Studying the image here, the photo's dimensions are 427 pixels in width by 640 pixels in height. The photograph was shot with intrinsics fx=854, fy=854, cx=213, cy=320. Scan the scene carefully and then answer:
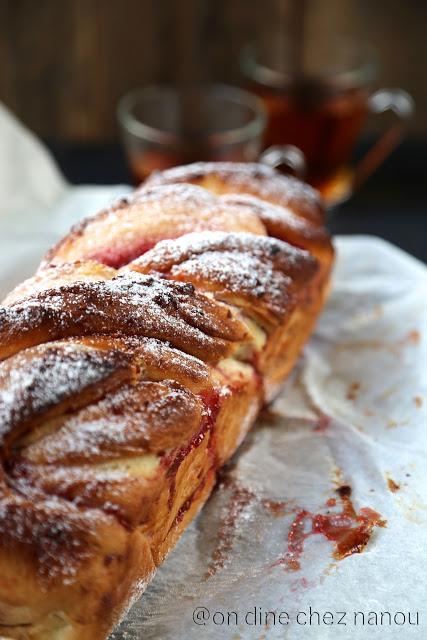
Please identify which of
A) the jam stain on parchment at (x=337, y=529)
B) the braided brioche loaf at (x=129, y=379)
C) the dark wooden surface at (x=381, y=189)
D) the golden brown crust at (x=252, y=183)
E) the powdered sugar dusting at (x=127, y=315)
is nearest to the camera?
the braided brioche loaf at (x=129, y=379)

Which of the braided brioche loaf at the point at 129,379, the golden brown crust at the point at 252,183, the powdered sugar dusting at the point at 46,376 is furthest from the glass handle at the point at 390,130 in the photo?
the powdered sugar dusting at the point at 46,376

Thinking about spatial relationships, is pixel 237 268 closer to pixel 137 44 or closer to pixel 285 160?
pixel 285 160

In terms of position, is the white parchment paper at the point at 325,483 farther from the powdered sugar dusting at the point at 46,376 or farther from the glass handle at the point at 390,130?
the glass handle at the point at 390,130

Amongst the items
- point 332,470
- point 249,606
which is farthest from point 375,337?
point 249,606

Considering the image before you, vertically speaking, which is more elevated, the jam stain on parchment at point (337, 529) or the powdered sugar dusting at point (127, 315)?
the powdered sugar dusting at point (127, 315)

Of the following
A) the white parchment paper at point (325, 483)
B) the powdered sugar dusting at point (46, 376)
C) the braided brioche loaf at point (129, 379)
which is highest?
the powdered sugar dusting at point (46, 376)

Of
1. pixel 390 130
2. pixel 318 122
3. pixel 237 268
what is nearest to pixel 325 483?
pixel 237 268

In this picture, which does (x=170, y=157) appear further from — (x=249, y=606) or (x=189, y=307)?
(x=249, y=606)

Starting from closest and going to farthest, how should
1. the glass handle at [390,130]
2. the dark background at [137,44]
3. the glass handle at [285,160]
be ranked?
1. the glass handle at [285,160]
2. the glass handle at [390,130]
3. the dark background at [137,44]
